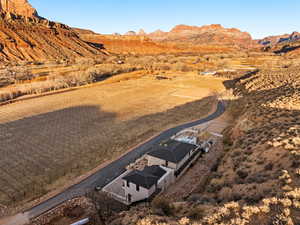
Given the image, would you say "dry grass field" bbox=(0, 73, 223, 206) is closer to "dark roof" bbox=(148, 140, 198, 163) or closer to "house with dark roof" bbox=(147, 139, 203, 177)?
"house with dark roof" bbox=(147, 139, 203, 177)

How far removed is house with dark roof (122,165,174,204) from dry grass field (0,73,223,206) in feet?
20.8

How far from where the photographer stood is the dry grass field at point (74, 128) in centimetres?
1914

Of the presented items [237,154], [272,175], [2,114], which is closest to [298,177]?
[272,175]

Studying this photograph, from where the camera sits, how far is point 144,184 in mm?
15086

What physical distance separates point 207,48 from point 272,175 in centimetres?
16024

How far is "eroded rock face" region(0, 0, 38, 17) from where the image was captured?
138 meters

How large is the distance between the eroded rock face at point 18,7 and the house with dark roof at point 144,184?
560ft

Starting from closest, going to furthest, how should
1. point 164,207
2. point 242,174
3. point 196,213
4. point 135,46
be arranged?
point 196,213, point 164,207, point 242,174, point 135,46

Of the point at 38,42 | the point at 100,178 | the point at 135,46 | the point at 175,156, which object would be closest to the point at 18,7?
the point at 38,42

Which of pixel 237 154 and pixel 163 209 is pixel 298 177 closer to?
pixel 237 154

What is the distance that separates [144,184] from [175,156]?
189 inches

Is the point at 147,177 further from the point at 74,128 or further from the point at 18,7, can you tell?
the point at 18,7

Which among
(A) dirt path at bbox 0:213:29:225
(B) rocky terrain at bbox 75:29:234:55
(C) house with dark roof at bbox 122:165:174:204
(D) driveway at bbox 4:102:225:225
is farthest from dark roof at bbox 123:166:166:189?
(B) rocky terrain at bbox 75:29:234:55

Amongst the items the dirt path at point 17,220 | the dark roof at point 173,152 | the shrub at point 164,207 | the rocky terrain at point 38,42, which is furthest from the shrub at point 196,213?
the rocky terrain at point 38,42
